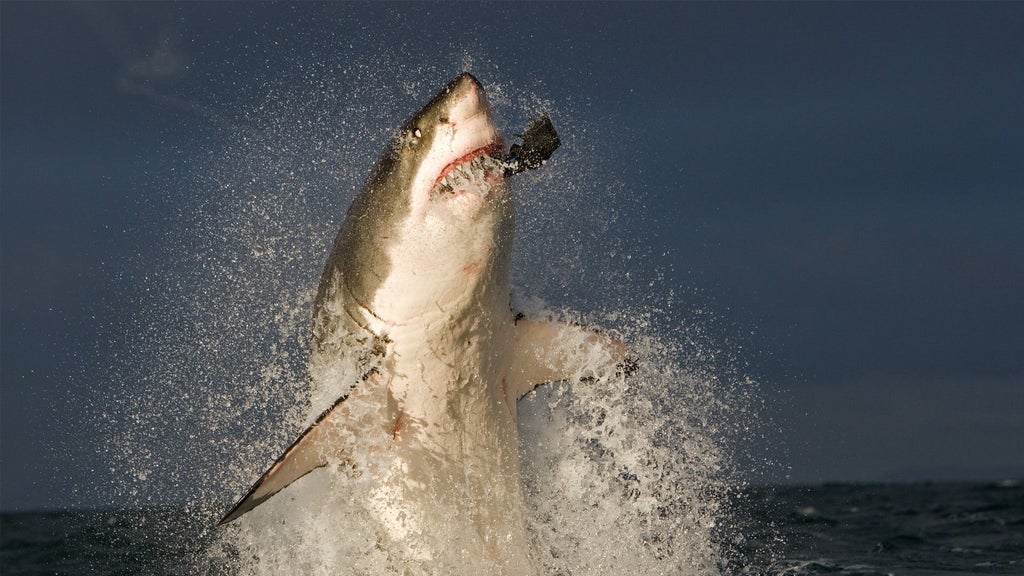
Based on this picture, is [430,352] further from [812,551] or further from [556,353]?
[812,551]

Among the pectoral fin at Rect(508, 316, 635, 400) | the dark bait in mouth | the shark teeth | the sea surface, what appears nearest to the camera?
the shark teeth

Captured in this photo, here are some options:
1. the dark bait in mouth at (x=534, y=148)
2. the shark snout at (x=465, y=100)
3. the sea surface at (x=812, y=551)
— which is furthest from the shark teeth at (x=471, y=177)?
the sea surface at (x=812, y=551)

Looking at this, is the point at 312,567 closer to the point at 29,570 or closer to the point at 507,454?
the point at 507,454

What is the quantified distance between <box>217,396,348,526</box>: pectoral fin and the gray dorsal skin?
0.04 ft

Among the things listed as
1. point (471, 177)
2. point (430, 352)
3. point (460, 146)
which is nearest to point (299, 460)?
point (430, 352)

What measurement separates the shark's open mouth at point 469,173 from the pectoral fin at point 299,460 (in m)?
2.01

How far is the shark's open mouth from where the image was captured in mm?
7734

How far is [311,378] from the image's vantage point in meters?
9.26

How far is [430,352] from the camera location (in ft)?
27.3

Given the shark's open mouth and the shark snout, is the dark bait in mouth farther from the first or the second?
the shark snout

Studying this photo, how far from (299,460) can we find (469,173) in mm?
2771

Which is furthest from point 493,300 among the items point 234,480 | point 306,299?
point 234,480

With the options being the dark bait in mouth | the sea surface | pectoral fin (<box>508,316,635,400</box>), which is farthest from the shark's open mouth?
the sea surface

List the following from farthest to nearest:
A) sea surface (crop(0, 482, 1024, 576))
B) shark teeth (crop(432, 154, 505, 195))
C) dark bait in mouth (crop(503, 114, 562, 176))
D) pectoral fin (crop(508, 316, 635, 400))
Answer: sea surface (crop(0, 482, 1024, 576)), pectoral fin (crop(508, 316, 635, 400)), dark bait in mouth (crop(503, 114, 562, 176)), shark teeth (crop(432, 154, 505, 195))
